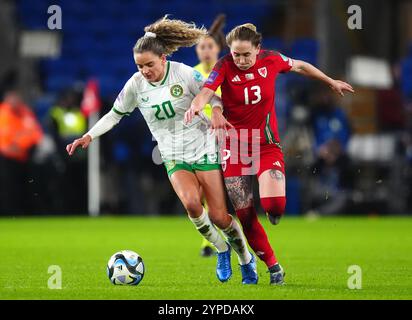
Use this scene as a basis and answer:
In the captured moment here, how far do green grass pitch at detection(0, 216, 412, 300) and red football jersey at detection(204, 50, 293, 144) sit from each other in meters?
1.24

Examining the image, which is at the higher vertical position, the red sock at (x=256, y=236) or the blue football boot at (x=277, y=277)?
the red sock at (x=256, y=236)

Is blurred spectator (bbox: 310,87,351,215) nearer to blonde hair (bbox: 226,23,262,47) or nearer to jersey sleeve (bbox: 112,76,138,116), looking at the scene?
jersey sleeve (bbox: 112,76,138,116)

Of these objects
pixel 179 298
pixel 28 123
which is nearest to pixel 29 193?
pixel 28 123

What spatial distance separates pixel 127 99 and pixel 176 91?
445mm

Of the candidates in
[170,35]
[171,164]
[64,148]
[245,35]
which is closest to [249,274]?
[171,164]

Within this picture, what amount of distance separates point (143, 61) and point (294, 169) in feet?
33.7

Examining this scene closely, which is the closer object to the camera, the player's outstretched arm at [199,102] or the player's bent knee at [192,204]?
the player's outstretched arm at [199,102]

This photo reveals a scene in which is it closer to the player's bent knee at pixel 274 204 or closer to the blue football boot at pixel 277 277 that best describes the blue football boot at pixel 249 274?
the blue football boot at pixel 277 277

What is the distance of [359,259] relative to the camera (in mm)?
10469

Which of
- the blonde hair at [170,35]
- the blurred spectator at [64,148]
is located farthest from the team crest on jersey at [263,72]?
the blurred spectator at [64,148]

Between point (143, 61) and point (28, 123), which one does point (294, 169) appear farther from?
point (143, 61)

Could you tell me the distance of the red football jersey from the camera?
8.07 meters

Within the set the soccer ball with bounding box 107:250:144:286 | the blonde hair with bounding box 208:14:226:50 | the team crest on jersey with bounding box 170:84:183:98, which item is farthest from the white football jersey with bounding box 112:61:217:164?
the blonde hair with bounding box 208:14:226:50

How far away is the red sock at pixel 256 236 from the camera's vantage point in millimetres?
8016
